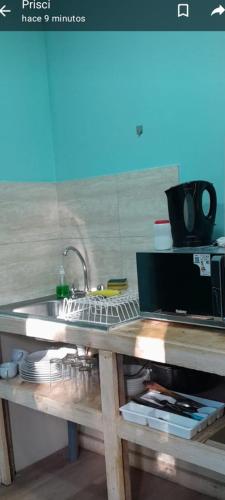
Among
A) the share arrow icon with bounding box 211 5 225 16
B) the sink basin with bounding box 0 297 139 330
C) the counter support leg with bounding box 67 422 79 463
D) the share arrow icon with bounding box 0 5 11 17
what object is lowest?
the counter support leg with bounding box 67 422 79 463

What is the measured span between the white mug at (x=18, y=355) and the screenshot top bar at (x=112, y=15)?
5.52ft

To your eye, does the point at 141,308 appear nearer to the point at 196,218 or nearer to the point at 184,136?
the point at 196,218

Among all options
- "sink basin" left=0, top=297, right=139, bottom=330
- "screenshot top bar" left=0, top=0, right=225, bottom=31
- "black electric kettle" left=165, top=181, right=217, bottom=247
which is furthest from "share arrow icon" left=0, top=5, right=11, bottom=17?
"sink basin" left=0, top=297, right=139, bottom=330

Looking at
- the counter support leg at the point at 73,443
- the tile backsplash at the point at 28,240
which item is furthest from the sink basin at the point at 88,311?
the counter support leg at the point at 73,443

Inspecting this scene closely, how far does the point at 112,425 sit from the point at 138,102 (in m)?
1.48

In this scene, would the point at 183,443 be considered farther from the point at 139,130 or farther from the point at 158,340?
the point at 139,130

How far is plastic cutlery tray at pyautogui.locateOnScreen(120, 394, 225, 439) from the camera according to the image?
1454mm

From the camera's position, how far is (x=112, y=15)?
7.33 ft

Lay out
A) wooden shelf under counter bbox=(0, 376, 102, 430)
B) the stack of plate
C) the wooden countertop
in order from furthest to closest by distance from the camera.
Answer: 1. the stack of plate
2. wooden shelf under counter bbox=(0, 376, 102, 430)
3. the wooden countertop

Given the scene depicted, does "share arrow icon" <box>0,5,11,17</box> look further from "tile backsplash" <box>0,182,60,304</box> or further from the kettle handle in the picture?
the kettle handle

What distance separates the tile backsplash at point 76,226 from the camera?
2.22m

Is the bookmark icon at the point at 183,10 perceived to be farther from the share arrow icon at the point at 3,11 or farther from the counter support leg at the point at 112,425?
the counter support leg at the point at 112,425

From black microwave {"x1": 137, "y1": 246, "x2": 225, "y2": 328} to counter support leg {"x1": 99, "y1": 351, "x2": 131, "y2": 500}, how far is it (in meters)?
0.24

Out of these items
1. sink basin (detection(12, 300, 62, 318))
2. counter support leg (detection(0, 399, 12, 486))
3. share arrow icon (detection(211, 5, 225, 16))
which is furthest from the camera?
sink basin (detection(12, 300, 62, 318))
